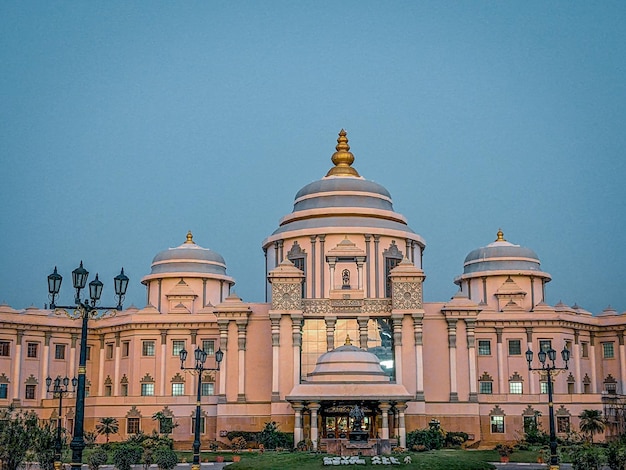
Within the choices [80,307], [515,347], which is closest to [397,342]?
[515,347]

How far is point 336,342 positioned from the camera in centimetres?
6044

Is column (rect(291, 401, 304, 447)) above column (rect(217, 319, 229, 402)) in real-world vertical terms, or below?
below

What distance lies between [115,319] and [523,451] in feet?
108

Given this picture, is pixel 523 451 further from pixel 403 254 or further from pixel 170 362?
pixel 170 362

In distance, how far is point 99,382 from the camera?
71375 millimetres

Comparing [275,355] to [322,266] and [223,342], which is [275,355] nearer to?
[223,342]

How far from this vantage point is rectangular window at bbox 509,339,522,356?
224 feet

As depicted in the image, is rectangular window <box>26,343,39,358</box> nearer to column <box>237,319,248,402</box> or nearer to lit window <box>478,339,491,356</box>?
column <box>237,319,248,402</box>

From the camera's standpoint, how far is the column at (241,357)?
5988 cm

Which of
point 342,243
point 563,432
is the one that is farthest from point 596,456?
point 342,243

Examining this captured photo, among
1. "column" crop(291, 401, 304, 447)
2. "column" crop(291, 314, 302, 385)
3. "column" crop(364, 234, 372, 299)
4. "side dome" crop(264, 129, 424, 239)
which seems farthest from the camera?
"side dome" crop(264, 129, 424, 239)

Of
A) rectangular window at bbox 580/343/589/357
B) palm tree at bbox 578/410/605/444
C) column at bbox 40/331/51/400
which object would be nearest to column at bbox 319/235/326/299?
palm tree at bbox 578/410/605/444

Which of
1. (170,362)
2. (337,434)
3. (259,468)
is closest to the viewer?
(259,468)

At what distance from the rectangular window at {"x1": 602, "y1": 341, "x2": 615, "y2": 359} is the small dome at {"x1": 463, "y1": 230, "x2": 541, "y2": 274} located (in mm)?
9231
